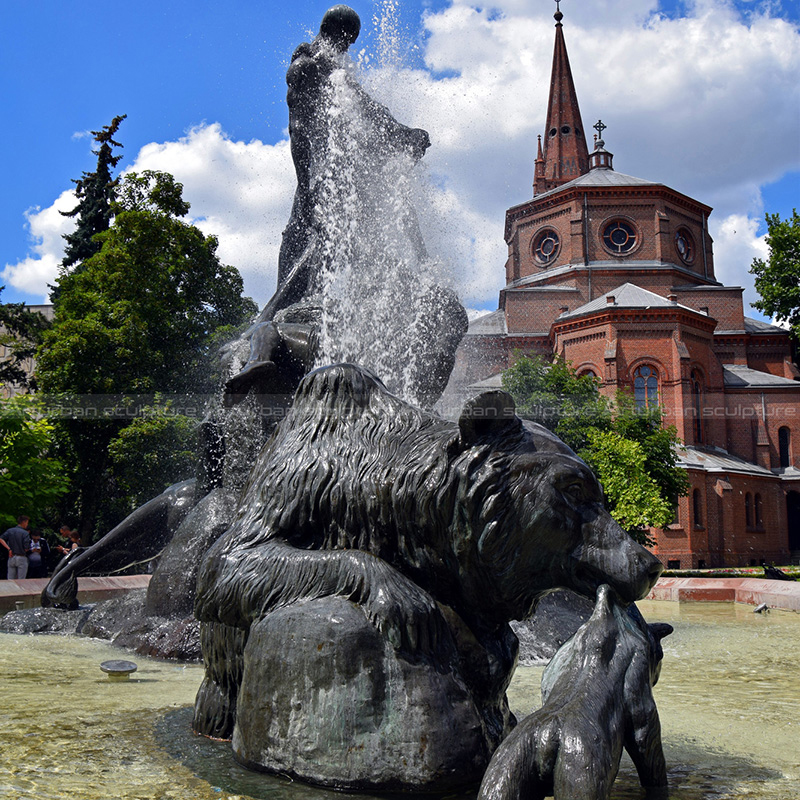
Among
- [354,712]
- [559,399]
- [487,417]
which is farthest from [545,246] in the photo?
[354,712]

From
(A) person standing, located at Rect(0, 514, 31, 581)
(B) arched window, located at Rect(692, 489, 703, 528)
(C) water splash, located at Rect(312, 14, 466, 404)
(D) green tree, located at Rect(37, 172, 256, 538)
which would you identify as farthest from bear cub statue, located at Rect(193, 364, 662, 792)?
(B) arched window, located at Rect(692, 489, 703, 528)

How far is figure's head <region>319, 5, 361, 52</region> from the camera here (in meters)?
6.38

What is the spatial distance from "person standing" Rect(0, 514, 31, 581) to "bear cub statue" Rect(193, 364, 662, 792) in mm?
9640

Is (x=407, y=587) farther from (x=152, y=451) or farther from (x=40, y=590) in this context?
(x=152, y=451)

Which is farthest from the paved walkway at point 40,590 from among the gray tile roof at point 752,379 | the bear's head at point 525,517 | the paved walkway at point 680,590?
the gray tile roof at point 752,379

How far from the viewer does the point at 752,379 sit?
3938 centimetres

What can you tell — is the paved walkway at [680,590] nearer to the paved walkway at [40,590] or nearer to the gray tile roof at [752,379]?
the paved walkway at [40,590]

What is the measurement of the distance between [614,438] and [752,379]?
21.0 meters

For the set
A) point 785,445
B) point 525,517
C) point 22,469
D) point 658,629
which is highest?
point 785,445

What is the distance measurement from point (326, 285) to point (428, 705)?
459 centimetres

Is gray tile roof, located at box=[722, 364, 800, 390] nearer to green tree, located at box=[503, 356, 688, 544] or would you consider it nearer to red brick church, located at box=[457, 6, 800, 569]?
red brick church, located at box=[457, 6, 800, 569]

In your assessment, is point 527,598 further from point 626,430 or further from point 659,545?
point 659,545

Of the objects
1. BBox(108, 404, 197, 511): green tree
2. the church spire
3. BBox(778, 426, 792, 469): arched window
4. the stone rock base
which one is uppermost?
the church spire

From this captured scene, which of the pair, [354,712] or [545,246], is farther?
[545,246]
